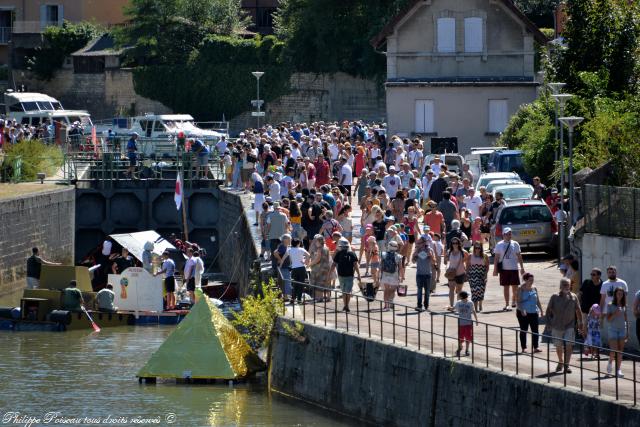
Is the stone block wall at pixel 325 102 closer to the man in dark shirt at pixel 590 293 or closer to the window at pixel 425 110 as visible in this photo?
the window at pixel 425 110

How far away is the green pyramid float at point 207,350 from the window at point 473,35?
94.6 ft

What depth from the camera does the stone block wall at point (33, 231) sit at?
42344 mm

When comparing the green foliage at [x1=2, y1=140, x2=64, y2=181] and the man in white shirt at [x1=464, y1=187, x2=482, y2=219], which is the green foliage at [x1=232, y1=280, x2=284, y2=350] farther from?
the green foliage at [x1=2, y1=140, x2=64, y2=181]

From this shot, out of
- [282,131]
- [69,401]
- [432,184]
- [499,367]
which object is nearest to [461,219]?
[432,184]

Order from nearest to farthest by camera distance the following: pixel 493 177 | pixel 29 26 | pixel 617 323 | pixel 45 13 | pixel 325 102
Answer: pixel 617 323 → pixel 493 177 → pixel 325 102 → pixel 29 26 → pixel 45 13

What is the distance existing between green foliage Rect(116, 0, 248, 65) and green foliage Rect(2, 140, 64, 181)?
29060 millimetres

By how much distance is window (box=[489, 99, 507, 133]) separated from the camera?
5400cm

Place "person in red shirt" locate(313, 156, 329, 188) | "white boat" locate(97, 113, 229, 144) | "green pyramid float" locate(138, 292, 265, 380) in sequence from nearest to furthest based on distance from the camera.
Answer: "green pyramid float" locate(138, 292, 265, 380)
"person in red shirt" locate(313, 156, 329, 188)
"white boat" locate(97, 113, 229, 144)

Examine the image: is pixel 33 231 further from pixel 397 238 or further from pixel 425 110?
pixel 397 238

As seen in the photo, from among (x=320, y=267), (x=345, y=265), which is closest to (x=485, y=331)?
(x=345, y=265)

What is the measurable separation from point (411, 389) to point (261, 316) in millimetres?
5060

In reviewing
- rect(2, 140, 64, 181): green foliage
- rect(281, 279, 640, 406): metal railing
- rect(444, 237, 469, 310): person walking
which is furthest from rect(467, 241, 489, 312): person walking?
rect(2, 140, 64, 181): green foliage

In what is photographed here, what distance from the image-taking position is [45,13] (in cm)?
9412

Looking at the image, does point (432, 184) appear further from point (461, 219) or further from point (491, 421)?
point (491, 421)
